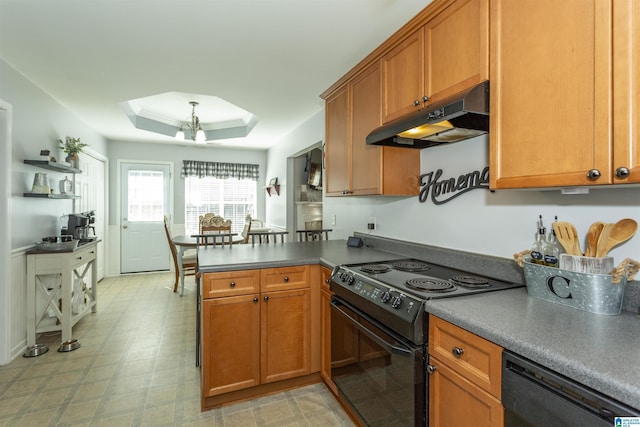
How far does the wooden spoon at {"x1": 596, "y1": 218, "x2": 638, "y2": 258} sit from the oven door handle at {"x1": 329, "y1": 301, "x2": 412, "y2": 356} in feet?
2.65

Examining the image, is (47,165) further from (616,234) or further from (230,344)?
(616,234)

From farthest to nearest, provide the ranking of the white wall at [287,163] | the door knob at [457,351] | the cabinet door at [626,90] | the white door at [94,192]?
the white door at [94,192], the white wall at [287,163], the door knob at [457,351], the cabinet door at [626,90]

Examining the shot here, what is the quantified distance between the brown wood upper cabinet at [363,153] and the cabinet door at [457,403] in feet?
3.79

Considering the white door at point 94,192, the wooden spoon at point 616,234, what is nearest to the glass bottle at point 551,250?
the wooden spoon at point 616,234

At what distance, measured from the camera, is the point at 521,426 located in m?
0.89

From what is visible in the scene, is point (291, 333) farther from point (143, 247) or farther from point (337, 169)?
point (143, 247)

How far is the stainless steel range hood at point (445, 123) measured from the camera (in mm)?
1290

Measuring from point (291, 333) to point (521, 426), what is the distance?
144cm

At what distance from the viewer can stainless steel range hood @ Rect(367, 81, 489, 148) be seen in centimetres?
129

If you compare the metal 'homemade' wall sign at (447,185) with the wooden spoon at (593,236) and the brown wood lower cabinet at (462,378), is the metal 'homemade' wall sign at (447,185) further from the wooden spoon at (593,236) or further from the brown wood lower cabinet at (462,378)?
the brown wood lower cabinet at (462,378)

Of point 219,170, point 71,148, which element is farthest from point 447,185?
point 219,170

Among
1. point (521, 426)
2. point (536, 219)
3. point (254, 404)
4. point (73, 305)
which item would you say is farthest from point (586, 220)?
point (73, 305)

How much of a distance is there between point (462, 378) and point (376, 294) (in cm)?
49

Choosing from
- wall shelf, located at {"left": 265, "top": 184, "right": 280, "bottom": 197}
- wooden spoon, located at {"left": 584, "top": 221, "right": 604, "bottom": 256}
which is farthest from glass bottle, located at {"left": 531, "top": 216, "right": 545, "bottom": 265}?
wall shelf, located at {"left": 265, "top": 184, "right": 280, "bottom": 197}
